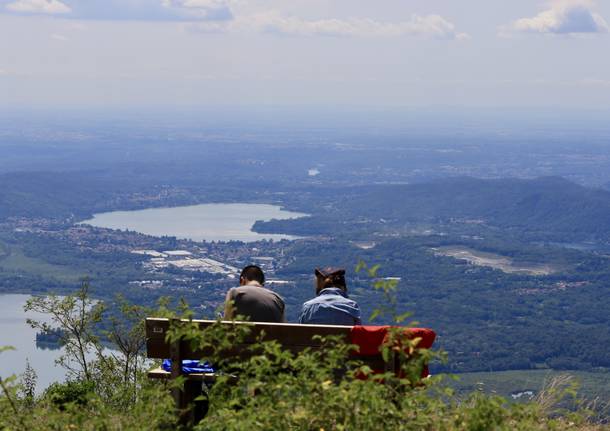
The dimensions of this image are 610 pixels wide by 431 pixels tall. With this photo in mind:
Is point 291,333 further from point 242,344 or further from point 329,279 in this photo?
point 329,279

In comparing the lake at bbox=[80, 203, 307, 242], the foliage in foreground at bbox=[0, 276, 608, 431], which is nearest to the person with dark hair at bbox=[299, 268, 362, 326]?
the foliage in foreground at bbox=[0, 276, 608, 431]

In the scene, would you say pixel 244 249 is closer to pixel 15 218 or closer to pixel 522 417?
pixel 15 218

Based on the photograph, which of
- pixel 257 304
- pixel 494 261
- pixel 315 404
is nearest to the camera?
pixel 315 404

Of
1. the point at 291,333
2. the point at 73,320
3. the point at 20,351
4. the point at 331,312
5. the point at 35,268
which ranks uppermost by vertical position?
the point at 291,333

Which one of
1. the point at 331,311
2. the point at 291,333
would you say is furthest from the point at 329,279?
the point at 291,333

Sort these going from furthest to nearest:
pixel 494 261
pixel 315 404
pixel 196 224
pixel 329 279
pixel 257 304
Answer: pixel 196 224
pixel 494 261
pixel 329 279
pixel 257 304
pixel 315 404

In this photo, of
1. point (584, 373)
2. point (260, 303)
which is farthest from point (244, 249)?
point (260, 303)

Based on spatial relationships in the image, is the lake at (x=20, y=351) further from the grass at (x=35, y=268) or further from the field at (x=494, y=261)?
the field at (x=494, y=261)
